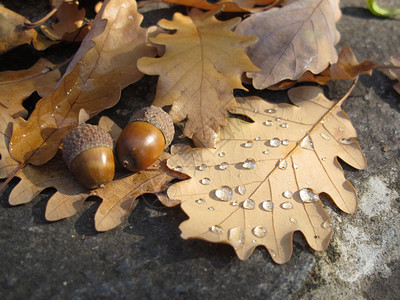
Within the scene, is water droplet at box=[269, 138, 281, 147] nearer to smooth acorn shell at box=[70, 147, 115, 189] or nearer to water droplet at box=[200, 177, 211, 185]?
A: water droplet at box=[200, 177, 211, 185]

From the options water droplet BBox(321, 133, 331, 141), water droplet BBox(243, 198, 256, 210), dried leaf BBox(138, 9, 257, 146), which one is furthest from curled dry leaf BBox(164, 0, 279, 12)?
water droplet BBox(243, 198, 256, 210)

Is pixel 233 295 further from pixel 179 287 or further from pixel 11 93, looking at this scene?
pixel 11 93

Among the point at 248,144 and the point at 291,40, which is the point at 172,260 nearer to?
the point at 248,144

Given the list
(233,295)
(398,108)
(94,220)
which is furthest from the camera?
(398,108)

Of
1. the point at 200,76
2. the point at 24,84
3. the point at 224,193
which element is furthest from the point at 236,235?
the point at 24,84

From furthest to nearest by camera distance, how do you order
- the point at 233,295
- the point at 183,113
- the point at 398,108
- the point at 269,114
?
the point at 398,108, the point at 269,114, the point at 183,113, the point at 233,295

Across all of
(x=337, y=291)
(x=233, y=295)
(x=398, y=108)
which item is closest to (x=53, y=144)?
(x=233, y=295)

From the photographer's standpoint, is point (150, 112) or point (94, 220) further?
point (150, 112)

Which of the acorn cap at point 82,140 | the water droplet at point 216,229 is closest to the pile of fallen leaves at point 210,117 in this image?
the water droplet at point 216,229
